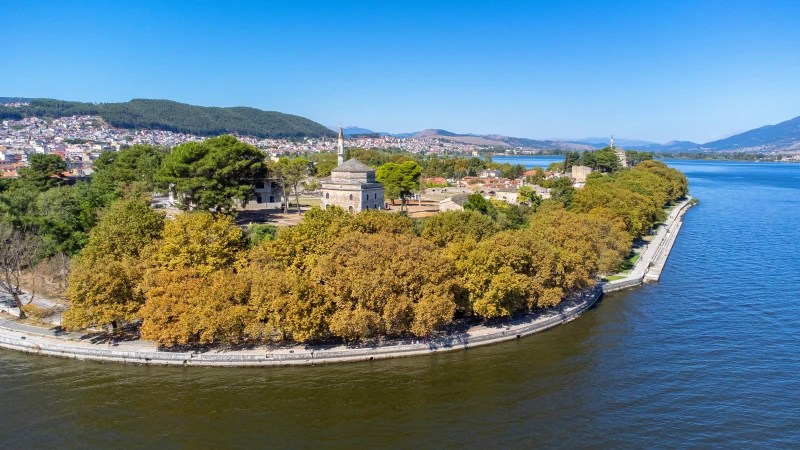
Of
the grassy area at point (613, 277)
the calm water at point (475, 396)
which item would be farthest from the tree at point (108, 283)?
the grassy area at point (613, 277)

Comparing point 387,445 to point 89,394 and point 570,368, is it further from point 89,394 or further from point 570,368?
point 89,394

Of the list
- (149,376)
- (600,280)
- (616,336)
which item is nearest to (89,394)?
(149,376)

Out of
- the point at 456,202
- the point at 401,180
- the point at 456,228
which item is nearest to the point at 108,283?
the point at 456,228

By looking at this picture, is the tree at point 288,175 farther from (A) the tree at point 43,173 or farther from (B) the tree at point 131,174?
(A) the tree at point 43,173

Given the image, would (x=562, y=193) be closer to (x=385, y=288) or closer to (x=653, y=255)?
(x=653, y=255)

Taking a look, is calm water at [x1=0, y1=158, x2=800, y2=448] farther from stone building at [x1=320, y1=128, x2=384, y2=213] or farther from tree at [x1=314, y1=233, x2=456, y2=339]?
A: stone building at [x1=320, y1=128, x2=384, y2=213]

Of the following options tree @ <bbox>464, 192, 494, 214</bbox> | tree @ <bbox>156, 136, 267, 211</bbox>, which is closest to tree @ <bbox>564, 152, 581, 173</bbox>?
tree @ <bbox>464, 192, 494, 214</bbox>

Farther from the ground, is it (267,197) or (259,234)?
(267,197)
